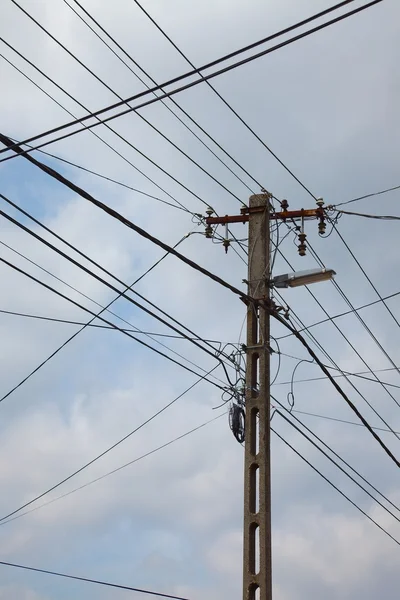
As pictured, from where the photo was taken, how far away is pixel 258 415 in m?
13.7

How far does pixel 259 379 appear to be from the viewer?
13836 millimetres

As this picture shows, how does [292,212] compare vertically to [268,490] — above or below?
above

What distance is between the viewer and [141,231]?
10.7m

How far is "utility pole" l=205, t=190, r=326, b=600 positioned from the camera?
41.9ft

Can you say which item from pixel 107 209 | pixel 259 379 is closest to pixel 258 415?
pixel 259 379

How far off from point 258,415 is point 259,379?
1.66ft

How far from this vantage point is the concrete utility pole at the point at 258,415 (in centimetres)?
1272

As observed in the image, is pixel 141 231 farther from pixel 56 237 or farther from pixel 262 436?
pixel 262 436

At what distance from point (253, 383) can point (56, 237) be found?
14.2 ft

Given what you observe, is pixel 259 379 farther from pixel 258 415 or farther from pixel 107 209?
pixel 107 209

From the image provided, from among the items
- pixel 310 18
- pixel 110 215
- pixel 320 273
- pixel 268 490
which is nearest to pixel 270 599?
pixel 268 490

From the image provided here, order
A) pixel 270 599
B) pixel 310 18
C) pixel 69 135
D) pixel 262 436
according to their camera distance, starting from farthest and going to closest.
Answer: pixel 262 436 → pixel 270 599 → pixel 69 135 → pixel 310 18

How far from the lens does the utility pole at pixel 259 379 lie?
12.8 m

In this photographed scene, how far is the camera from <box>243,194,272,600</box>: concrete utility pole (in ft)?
41.7
